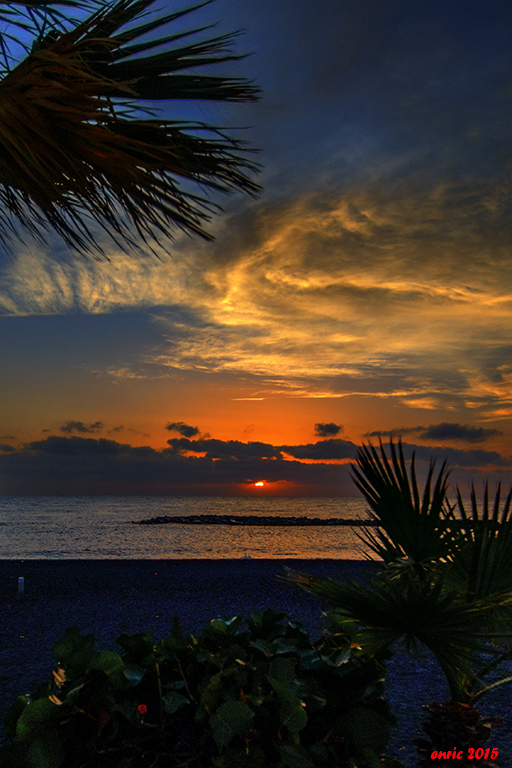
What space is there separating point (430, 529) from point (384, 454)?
43 cm

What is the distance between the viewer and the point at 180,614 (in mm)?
7555

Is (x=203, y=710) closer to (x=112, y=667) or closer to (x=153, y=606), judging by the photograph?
(x=112, y=667)

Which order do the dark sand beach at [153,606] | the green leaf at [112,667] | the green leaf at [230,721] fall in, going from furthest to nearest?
the dark sand beach at [153,606] → the green leaf at [112,667] → the green leaf at [230,721]

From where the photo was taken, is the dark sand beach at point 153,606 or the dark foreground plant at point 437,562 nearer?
the dark foreground plant at point 437,562

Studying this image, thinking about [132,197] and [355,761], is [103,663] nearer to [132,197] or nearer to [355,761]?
[355,761]

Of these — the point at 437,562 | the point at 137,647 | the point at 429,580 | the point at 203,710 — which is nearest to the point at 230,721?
the point at 203,710

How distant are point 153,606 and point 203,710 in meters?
6.63

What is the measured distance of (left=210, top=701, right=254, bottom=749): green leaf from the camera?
185 centimetres

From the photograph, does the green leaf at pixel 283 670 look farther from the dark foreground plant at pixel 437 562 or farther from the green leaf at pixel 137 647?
the green leaf at pixel 137 647

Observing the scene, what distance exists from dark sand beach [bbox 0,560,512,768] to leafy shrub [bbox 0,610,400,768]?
1.91ft

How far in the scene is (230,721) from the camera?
74.6 inches

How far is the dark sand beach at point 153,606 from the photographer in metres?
4.53
